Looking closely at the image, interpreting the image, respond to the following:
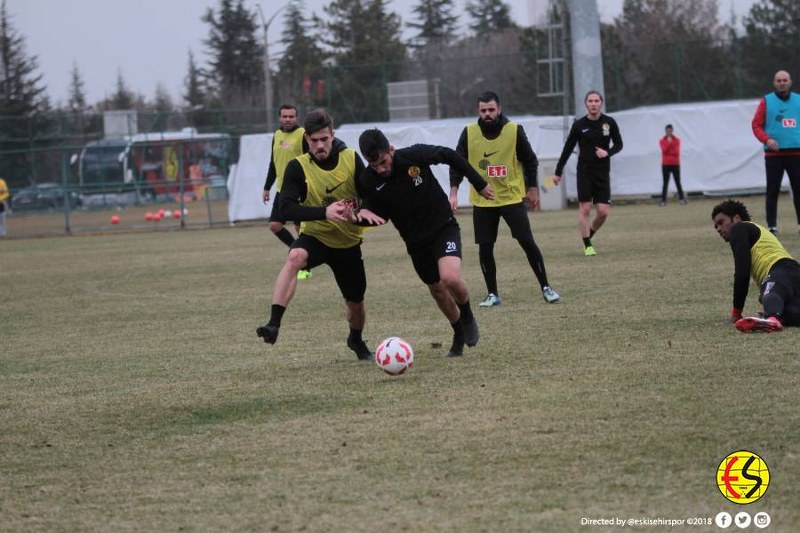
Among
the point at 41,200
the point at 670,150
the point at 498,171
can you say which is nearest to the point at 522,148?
the point at 498,171

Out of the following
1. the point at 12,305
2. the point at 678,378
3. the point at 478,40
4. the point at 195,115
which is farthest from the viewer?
the point at 478,40

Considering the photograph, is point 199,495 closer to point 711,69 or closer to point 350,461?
point 350,461

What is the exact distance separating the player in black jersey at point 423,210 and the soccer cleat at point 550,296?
2839 mm

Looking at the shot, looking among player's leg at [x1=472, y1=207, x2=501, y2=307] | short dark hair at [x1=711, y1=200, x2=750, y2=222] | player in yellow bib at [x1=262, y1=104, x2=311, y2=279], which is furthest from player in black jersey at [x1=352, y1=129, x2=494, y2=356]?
player in yellow bib at [x1=262, y1=104, x2=311, y2=279]

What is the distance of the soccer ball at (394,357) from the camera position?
762cm

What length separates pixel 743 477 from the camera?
16.0 feet

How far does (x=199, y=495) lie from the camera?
516cm

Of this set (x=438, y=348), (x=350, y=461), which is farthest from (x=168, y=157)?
(x=350, y=461)

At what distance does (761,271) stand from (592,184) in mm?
6794

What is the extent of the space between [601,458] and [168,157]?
1538 inches

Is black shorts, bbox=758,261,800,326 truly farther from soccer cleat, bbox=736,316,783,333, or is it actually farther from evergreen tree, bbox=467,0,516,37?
evergreen tree, bbox=467,0,516,37

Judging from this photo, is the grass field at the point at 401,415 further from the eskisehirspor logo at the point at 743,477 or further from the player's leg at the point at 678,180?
the player's leg at the point at 678,180

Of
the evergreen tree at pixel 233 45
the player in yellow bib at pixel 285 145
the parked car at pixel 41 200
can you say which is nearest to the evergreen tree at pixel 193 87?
the evergreen tree at pixel 233 45

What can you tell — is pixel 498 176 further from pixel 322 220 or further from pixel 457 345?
pixel 322 220
